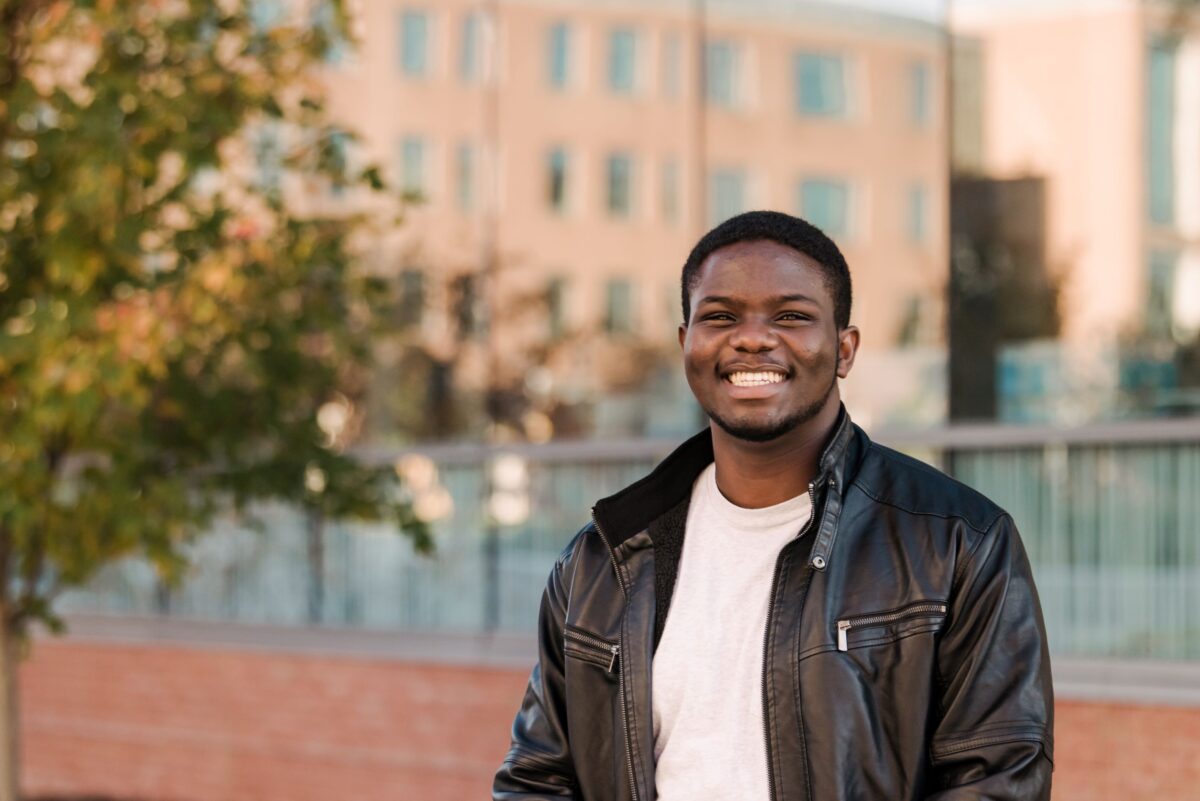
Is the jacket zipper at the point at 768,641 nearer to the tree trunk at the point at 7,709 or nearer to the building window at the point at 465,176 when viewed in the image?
the tree trunk at the point at 7,709

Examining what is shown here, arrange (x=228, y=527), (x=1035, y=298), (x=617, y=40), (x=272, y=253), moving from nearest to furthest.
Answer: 1. (x=272, y=253)
2. (x=1035, y=298)
3. (x=617, y=40)
4. (x=228, y=527)

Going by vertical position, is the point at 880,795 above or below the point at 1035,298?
below

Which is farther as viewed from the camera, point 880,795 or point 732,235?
point 732,235

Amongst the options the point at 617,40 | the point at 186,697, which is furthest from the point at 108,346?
the point at 186,697

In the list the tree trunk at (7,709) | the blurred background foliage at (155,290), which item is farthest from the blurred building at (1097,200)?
the tree trunk at (7,709)

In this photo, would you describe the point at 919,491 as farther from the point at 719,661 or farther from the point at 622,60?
the point at 622,60

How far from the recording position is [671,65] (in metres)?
9.05

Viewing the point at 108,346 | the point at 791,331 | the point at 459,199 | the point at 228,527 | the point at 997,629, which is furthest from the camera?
the point at 228,527

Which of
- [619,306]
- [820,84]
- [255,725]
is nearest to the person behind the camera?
[820,84]

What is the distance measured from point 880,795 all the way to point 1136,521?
4.90m

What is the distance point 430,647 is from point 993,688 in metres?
7.03

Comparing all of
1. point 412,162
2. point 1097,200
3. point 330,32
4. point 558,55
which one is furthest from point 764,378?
point 412,162

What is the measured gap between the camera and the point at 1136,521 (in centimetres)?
726

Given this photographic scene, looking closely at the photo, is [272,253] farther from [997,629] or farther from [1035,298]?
[997,629]
